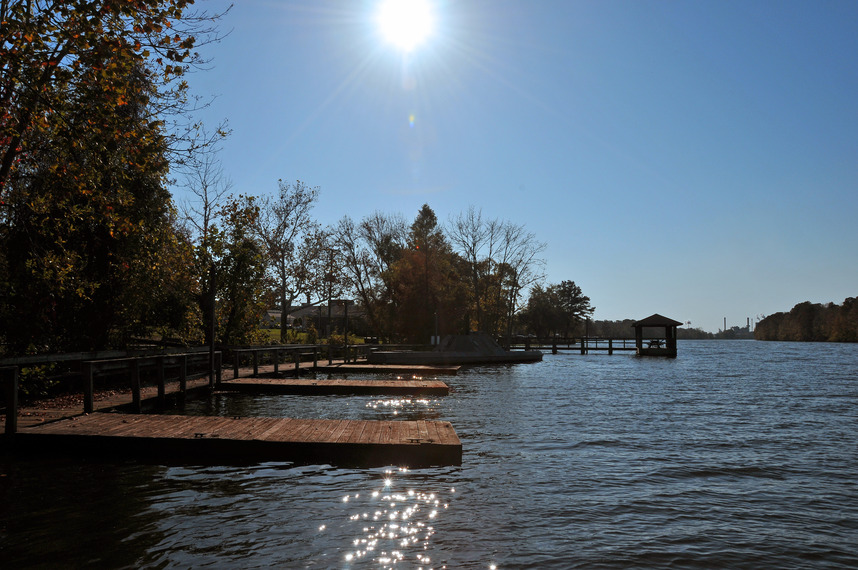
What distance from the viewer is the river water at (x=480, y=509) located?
5.96 metres

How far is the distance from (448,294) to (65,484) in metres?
46.7

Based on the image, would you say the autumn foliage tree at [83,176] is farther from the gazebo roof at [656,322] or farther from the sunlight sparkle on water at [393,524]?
the gazebo roof at [656,322]

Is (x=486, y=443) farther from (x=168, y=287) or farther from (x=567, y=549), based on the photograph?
(x=168, y=287)

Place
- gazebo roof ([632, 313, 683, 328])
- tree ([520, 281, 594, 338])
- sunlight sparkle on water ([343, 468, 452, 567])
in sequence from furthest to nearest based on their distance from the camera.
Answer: tree ([520, 281, 594, 338]), gazebo roof ([632, 313, 683, 328]), sunlight sparkle on water ([343, 468, 452, 567])

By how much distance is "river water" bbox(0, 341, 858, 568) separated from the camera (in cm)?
596

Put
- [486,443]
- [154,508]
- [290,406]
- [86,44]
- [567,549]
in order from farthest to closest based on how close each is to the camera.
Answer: [290,406], [486,443], [86,44], [154,508], [567,549]

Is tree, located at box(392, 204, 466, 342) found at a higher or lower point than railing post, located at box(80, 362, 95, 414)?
higher

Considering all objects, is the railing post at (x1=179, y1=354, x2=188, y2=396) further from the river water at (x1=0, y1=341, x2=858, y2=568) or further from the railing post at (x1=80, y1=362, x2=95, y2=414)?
the river water at (x1=0, y1=341, x2=858, y2=568)

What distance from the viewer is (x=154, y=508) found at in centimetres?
718

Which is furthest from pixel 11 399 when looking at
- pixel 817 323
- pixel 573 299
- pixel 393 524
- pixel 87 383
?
pixel 817 323

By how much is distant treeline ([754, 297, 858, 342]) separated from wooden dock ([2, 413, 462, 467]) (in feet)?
472

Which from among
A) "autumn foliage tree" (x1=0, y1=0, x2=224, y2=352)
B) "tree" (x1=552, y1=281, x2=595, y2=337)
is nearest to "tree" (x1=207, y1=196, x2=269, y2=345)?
"autumn foliage tree" (x1=0, y1=0, x2=224, y2=352)

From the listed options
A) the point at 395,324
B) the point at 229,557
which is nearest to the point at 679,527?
the point at 229,557

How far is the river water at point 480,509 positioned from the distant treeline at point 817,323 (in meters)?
139
